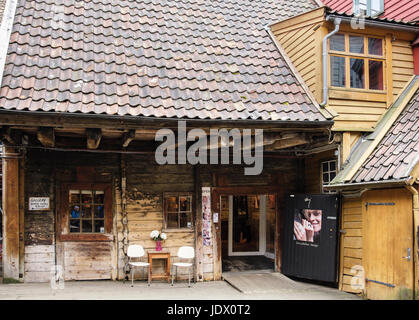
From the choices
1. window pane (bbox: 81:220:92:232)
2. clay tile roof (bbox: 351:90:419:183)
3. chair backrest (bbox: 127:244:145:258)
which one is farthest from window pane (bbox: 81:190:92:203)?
clay tile roof (bbox: 351:90:419:183)

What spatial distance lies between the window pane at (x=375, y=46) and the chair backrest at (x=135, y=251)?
250 inches

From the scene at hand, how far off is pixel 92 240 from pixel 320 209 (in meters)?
4.91

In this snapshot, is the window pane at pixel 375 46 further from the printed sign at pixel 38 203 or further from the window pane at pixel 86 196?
the printed sign at pixel 38 203

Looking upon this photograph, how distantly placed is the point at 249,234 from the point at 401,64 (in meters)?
7.75

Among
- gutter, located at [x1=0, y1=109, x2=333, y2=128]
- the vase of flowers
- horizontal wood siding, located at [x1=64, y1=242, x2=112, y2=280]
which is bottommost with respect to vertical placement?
horizontal wood siding, located at [x1=64, y1=242, x2=112, y2=280]

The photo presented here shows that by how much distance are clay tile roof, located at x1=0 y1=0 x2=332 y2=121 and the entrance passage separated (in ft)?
10.1

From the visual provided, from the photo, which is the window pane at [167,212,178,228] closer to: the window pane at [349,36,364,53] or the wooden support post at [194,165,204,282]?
the wooden support post at [194,165,204,282]

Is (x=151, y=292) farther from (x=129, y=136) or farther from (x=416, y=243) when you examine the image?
(x=416, y=243)

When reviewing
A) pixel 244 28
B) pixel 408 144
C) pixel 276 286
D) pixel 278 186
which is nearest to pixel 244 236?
pixel 278 186

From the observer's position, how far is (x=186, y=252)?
A: 29.3ft

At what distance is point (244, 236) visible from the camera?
14.3 m

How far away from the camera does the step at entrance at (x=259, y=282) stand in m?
8.23

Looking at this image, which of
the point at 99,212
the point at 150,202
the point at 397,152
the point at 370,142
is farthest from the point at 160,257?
the point at 397,152

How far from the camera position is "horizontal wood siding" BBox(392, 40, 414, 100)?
8719 mm
